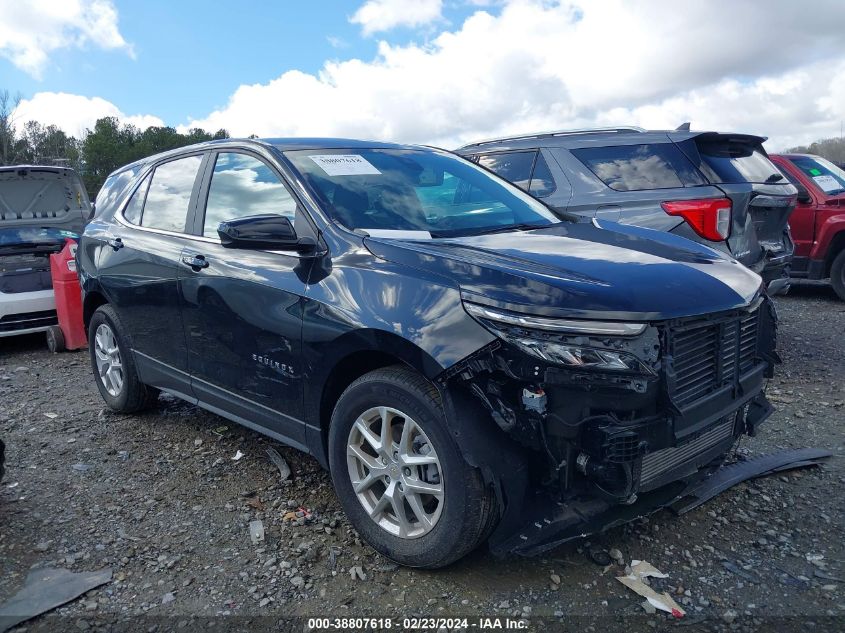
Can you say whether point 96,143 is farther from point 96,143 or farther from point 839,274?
point 839,274

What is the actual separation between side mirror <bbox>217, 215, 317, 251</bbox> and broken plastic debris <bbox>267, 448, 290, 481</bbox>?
142cm

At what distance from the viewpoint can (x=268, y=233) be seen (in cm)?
318

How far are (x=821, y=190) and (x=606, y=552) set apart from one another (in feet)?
24.7

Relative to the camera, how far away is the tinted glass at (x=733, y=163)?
18.6 ft

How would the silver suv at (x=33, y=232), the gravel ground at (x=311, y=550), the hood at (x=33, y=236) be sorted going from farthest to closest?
the hood at (x=33, y=236), the silver suv at (x=33, y=232), the gravel ground at (x=311, y=550)

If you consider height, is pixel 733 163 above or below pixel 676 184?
above

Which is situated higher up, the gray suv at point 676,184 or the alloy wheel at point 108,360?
the gray suv at point 676,184

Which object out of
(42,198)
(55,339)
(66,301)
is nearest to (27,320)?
(55,339)

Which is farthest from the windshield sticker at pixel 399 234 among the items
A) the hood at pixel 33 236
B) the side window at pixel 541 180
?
the hood at pixel 33 236

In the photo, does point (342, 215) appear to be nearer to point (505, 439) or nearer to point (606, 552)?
point (505, 439)

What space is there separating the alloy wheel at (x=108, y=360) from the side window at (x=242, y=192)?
152 centimetres

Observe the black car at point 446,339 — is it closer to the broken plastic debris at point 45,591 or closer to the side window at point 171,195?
the side window at point 171,195

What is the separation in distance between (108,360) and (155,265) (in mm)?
1234

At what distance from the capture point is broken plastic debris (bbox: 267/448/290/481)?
400 centimetres
